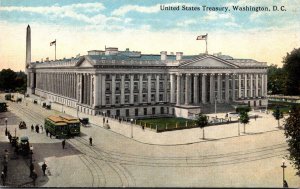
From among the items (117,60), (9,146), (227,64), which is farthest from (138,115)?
(9,146)

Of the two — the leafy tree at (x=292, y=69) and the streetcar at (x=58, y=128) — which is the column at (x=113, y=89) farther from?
the leafy tree at (x=292, y=69)

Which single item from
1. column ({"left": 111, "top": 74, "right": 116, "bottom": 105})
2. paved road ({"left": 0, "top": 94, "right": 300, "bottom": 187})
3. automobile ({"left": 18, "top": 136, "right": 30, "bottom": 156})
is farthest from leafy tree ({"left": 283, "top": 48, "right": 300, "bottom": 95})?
automobile ({"left": 18, "top": 136, "right": 30, "bottom": 156})

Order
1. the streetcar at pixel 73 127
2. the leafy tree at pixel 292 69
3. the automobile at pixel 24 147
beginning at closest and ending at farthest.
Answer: the automobile at pixel 24 147 → the streetcar at pixel 73 127 → the leafy tree at pixel 292 69

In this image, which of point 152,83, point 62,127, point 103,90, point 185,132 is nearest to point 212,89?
point 152,83

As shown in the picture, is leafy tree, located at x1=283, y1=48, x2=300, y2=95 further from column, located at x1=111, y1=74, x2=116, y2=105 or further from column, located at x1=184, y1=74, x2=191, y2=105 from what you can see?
column, located at x1=111, y1=74, x2=116, y2=105

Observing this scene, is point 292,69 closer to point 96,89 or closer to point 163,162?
point 96,89

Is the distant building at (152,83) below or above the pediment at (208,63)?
below

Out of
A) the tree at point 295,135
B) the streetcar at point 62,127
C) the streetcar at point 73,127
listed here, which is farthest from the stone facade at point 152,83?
the tree at point 295,135

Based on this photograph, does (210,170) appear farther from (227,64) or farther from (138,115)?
(227,64)
